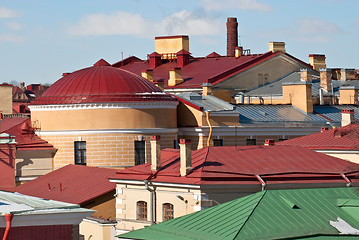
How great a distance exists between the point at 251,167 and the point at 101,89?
627 inches

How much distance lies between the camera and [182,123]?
214ft

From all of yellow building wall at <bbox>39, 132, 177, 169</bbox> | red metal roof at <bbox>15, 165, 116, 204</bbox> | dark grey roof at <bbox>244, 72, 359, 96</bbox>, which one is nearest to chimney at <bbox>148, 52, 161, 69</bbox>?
dark grey roof at <bbox>244, 72, 359, 96</bbox>

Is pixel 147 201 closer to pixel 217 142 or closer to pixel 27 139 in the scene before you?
pixel 27 139

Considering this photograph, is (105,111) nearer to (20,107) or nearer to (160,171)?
(160,171)

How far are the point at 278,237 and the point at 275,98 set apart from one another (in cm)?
3849

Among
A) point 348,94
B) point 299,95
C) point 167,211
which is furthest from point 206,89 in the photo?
point 167,211

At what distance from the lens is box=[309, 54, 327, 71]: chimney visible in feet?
288

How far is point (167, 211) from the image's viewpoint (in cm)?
4694


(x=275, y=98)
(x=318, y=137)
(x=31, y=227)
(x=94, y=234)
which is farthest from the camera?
(x=275, y=98)

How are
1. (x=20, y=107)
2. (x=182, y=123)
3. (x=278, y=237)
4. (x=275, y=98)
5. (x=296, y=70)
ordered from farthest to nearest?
(x=20, y=107), (x=296, y=70), (x=275, y=98), (x=182, y=123), (x=278, y=237)

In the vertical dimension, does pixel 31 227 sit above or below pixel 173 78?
below

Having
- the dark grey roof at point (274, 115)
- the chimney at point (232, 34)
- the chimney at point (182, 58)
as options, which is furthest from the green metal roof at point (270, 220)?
the chimney at point (232, 34)

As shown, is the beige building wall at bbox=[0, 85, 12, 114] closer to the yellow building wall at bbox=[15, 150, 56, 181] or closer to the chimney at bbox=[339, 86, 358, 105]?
the chimney at bbox=[339, 86, 358, 105]

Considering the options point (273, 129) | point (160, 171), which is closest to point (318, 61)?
point (273, 129)
